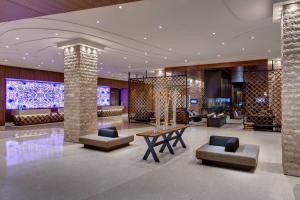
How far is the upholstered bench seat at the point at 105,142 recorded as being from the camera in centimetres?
615

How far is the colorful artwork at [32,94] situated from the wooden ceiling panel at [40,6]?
1179 centimetres

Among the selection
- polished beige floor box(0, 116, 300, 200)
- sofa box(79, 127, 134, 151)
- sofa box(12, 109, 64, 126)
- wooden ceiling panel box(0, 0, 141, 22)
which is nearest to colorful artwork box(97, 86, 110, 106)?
sofa box(12, 109, 64, 126)

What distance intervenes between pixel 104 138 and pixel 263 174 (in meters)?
4.33

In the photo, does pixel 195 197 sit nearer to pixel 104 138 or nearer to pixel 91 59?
pixel 104 138

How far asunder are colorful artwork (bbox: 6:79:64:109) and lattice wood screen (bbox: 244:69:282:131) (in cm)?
1285

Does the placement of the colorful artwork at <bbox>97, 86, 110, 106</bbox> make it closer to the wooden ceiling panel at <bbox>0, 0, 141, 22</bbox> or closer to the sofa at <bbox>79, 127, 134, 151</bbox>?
the sofa at <bbox>79, 127, 134, 151</bbox>

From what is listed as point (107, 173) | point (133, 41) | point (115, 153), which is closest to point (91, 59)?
point (133, 41)

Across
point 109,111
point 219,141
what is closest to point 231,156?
point 219,141

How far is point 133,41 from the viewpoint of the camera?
26.2 ft

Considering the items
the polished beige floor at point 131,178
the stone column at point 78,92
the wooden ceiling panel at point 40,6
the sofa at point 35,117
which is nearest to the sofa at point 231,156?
the polished beige floor at point 131,178

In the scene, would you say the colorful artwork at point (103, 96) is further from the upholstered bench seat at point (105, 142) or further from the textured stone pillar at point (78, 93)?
the upholstered bench seat at point (105, 142)

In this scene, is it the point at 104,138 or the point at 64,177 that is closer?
the point at 64,177

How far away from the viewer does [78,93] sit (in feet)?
25.5

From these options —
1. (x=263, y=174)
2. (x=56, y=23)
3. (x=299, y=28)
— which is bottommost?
(x=263, y=174)
